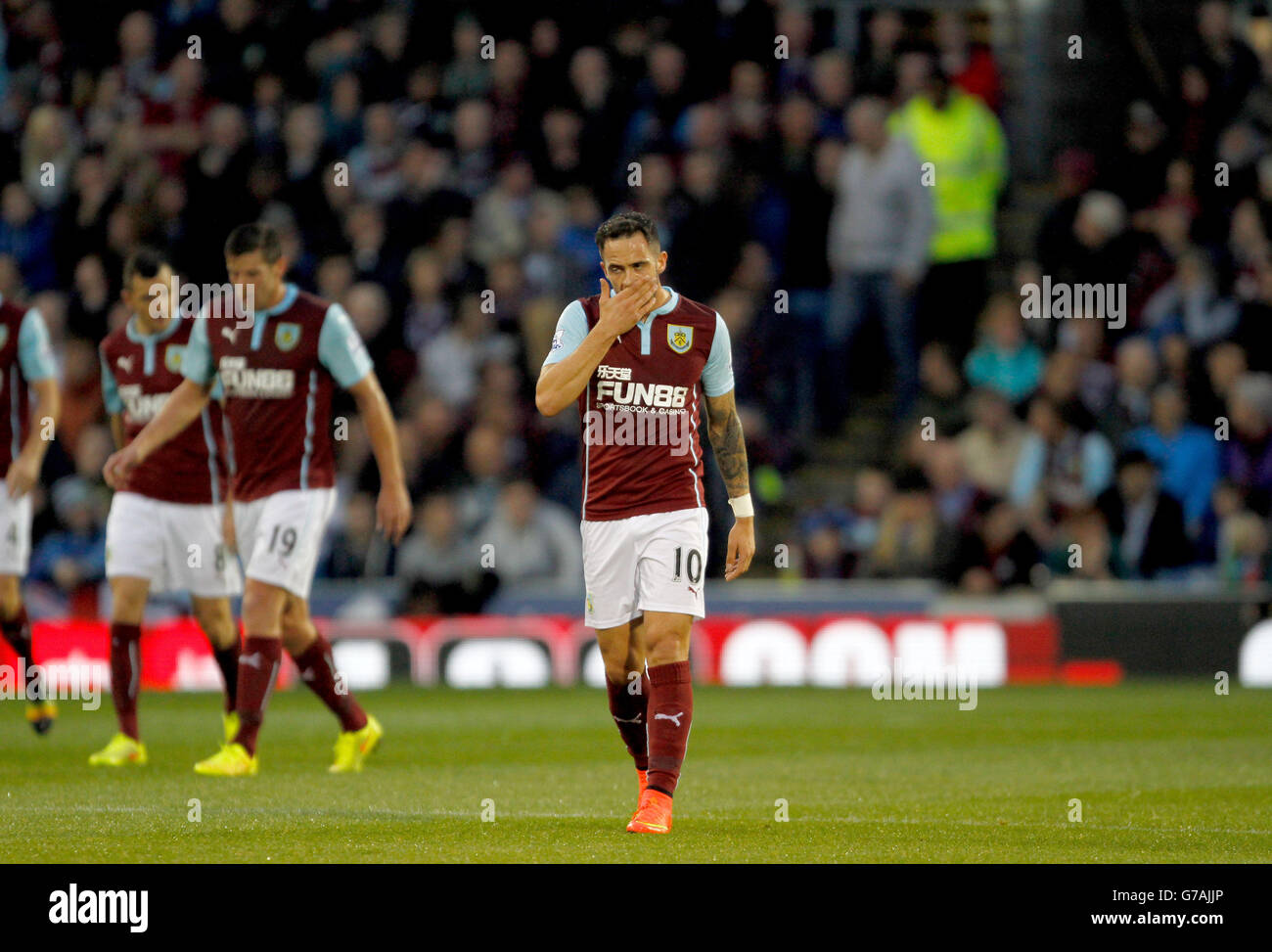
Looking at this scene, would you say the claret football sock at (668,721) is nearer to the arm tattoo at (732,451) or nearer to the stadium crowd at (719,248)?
the arm tattoo at (732,451)

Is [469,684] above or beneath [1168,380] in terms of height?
beneath

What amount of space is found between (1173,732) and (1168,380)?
564 centimetres

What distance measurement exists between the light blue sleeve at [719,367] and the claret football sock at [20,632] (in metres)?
5.11

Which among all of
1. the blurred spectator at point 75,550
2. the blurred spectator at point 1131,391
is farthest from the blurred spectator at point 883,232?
the blurred spectator at point 75,550

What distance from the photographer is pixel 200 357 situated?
958 cm

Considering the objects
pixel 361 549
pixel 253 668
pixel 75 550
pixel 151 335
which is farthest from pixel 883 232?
pixel 253 668

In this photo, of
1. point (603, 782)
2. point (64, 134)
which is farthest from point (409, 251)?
point (603, 782)

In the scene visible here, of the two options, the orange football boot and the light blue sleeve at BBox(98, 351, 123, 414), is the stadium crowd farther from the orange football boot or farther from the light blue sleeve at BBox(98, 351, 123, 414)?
the orange football boot

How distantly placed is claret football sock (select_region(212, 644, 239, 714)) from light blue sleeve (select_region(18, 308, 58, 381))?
1812mm

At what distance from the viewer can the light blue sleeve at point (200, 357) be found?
955 cm

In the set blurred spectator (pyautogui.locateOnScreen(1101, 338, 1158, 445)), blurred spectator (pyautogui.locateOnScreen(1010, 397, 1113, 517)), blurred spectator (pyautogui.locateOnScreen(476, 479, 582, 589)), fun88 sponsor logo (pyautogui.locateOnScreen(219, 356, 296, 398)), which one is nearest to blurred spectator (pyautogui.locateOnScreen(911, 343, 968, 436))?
blurred spectator (pyautogui.locateOnScreen(1010, 397, 1113, 517))

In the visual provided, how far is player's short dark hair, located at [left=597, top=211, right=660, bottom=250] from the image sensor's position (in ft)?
23.7

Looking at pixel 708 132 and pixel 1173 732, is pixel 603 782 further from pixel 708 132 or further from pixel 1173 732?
pixel 708 132

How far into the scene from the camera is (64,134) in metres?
19.6
